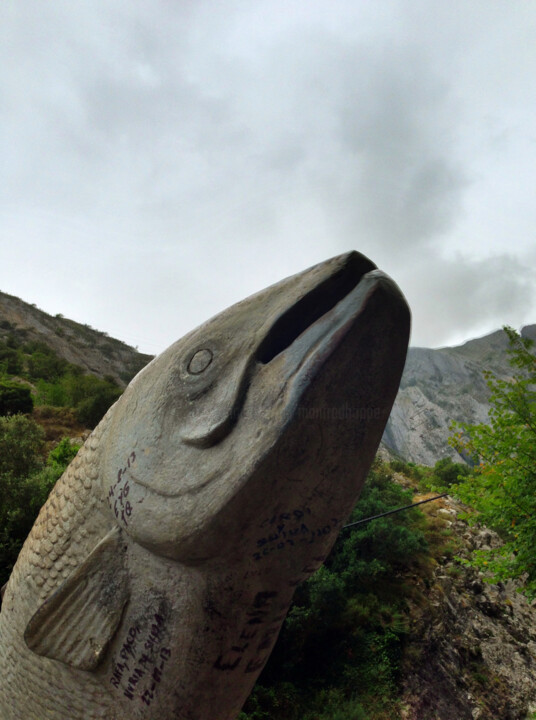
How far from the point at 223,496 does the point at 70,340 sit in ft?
119

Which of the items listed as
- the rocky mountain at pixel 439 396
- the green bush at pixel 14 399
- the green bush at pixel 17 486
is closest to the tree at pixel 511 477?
the green bush at pixel 17 486

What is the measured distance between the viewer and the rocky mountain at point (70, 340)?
29.1 m

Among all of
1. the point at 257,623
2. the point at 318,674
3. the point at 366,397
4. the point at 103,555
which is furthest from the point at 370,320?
the point at 318,674

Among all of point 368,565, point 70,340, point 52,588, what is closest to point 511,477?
point 368,565

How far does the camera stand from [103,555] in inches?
64.2

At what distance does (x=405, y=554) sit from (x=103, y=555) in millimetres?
9042

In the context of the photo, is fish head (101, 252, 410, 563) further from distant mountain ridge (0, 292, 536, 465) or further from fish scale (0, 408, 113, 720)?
distant mountain ridge (0, 292, 536, 465)

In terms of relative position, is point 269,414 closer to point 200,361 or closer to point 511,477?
point 200,361

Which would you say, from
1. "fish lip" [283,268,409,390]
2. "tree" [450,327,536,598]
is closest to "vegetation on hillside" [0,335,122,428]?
"tree" [450,327,536,598]

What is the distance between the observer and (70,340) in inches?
1320

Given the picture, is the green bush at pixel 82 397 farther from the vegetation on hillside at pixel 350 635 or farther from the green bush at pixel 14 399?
the vegetation on hillside at pixel 350 635

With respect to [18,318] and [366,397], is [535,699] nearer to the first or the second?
[366,397]

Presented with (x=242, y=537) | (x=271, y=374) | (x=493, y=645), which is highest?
(x=271, y=374)

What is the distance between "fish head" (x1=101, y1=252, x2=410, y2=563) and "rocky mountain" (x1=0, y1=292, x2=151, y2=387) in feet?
89.8
